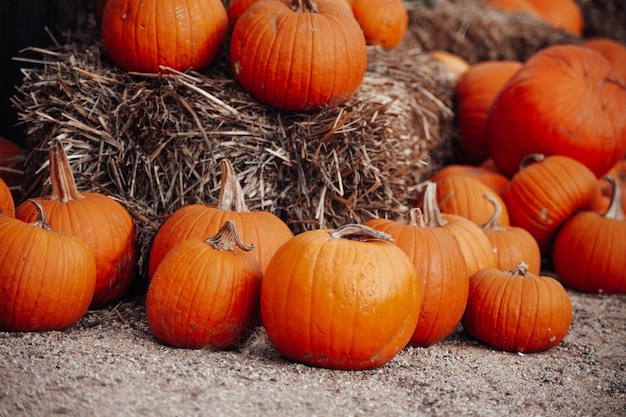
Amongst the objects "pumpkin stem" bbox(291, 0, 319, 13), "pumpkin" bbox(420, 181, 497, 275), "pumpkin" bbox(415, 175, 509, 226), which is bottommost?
"pumpkin" bbox(415, 175, 509, 226)

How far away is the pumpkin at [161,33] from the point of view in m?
3.88

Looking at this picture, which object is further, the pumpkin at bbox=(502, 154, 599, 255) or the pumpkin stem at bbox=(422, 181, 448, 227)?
the pumpkin at bbox=(502, 154, 599, 255)

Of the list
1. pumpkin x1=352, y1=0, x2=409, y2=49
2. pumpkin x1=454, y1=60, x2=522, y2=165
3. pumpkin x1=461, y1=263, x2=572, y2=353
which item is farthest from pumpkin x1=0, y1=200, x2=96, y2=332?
pumpkin x1=454, y1=60, x2=522, y2=165

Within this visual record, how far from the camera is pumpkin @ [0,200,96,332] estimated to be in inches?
Result: 118

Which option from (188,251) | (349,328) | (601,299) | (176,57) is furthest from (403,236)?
(601,299)

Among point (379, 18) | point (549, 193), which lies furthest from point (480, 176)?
point (379, 18)

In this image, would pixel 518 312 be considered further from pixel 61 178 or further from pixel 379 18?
pixel 379 18

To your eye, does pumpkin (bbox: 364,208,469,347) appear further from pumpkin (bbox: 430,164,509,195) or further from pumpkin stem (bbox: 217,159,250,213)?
pumpkin (bbox: 430,164,509,195)

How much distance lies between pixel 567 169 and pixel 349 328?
2.59 m

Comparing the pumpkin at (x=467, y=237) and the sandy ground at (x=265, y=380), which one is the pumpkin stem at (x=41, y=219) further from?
the pumpkin at (x=467, y=237)

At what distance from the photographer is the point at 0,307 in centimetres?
299

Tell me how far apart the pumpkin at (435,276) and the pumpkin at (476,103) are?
8.29ft

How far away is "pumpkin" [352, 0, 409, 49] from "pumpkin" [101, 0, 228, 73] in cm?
125

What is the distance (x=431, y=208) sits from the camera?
364 cm
